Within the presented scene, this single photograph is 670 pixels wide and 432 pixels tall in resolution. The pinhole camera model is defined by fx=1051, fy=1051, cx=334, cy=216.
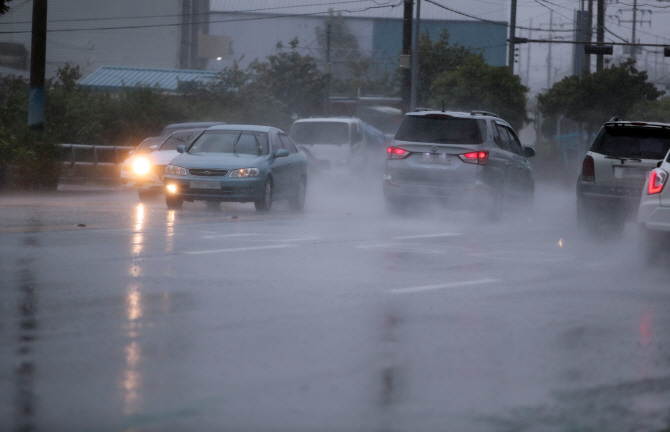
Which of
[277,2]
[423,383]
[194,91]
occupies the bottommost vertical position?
[423,383]

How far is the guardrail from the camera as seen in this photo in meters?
30.0

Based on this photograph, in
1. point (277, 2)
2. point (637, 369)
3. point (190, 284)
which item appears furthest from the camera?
point (277, 2)

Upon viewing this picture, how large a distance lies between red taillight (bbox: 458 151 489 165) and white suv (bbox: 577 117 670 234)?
2128 mm

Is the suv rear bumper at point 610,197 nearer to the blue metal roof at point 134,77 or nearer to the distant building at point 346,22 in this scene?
the blue metal roof at point 134,77

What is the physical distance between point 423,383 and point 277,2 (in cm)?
9480

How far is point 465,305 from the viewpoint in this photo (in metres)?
8.41

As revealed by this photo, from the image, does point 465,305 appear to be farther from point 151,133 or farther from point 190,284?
point 151,133

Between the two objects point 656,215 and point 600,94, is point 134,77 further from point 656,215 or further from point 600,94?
point 656,215

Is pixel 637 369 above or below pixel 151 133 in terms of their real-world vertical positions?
below

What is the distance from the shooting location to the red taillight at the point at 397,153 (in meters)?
17.5

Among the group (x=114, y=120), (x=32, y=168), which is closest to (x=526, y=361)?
(x=32, y=168)

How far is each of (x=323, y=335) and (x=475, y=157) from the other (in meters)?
10.5

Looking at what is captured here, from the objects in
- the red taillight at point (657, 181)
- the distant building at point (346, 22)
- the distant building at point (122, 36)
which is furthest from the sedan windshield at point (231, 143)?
the distant building at point (346, 22)

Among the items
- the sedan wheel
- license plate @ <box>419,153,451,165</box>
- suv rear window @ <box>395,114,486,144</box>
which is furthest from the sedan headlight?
license plate @ <box>419,153,451,165</box>
